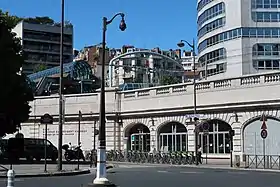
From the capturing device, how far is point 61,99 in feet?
96.0

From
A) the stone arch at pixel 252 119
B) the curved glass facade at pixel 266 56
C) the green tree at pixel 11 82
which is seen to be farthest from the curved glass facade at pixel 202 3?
the green tree at pixel 11 82

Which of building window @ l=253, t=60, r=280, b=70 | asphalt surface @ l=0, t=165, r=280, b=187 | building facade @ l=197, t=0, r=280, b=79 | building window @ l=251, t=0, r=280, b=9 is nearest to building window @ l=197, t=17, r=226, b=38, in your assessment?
building facade @ l=197, t=0, r=280, b=79

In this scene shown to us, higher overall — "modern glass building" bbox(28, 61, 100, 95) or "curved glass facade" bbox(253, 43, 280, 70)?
"curved glass facade" bbox(253, 43, 280, 70)

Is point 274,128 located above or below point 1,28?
below

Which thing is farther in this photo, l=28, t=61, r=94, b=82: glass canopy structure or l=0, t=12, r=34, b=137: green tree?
l=28, t=61, r=94, b=82: glass canopy structure

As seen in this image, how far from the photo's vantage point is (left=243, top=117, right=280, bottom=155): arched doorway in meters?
41.9

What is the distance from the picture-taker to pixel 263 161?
133ft

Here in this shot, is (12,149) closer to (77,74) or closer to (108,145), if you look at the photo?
(108,145)

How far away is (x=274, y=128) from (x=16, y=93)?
19.2 m

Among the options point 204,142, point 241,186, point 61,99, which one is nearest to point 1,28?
point 61,99

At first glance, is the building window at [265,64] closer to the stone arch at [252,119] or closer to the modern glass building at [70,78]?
the modern glass building at [70,78]

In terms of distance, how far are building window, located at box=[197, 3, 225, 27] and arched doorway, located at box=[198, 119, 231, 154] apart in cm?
4467

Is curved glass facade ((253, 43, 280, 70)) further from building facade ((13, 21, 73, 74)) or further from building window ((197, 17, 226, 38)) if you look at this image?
building facade ((13, 21, 73, 74))

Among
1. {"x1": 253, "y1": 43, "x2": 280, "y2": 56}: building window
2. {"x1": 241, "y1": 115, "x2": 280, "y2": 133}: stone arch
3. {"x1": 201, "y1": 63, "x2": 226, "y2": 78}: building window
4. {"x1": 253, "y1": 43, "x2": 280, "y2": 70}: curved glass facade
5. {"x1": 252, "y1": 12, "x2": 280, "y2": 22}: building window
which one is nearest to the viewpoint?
{"x1": 241, "y1": 115, "x2": 280, "y2": 133}: stone arch
